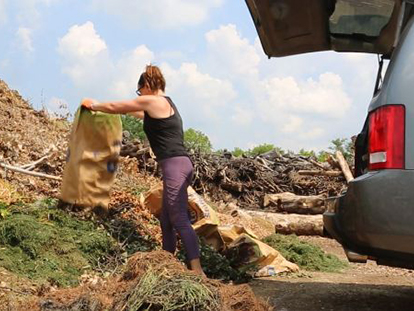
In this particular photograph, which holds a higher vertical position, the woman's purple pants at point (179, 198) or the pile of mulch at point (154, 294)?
the woman's purple pants at point (179, 198)

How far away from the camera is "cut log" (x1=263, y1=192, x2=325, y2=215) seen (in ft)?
39.3

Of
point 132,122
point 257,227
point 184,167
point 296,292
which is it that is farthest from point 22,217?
point 132,122

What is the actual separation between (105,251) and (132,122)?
23413 millimetres

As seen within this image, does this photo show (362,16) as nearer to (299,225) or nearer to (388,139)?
(388,139)

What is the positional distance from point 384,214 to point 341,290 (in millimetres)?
2522

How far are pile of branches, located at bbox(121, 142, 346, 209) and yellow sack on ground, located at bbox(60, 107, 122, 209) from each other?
Answer: 21.3ft

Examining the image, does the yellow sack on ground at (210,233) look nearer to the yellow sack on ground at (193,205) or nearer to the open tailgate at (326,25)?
the yellow sack on ground at (193,205)

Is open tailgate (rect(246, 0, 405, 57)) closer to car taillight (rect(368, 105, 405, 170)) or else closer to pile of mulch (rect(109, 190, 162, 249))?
car taillight (rect(368, 105, 405, 170))

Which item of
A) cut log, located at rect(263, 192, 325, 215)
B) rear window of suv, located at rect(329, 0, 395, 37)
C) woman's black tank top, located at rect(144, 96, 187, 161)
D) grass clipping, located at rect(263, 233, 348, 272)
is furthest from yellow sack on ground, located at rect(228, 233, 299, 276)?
cut log, located at rect(263, 192, 325, 215)

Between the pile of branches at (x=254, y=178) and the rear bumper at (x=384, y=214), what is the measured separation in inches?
365

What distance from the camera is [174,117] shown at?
17.3ft

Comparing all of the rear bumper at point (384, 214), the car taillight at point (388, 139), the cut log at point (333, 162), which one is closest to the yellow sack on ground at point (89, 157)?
the rear bumper at point (384, 214)

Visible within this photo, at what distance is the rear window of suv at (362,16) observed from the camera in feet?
13.5

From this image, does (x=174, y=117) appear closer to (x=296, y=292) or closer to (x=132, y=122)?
(x=296, y=292)
